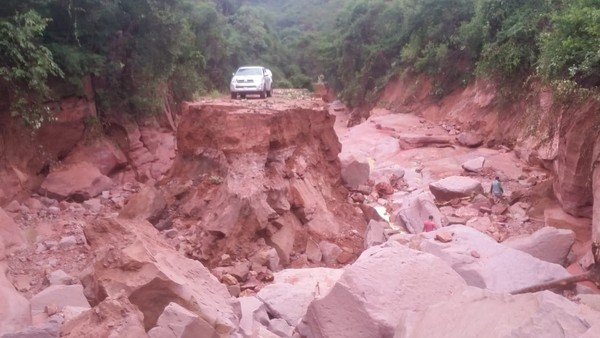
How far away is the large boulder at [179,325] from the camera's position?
5160 mm

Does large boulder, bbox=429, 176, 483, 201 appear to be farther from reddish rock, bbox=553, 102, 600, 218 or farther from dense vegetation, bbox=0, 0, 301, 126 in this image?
dense vegetation, bbox=0, 0, 301, 126

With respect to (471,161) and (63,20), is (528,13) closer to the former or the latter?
(471,161)

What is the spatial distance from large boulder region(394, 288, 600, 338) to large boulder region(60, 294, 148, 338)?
2446 mm

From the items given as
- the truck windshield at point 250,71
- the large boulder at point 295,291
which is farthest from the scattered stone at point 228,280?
the truck windshield at point 250,71

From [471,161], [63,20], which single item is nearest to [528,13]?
[471,161]

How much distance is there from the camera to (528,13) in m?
17.5

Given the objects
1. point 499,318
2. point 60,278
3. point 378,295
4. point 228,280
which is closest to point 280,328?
point 378,295

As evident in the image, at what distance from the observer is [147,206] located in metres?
10.9

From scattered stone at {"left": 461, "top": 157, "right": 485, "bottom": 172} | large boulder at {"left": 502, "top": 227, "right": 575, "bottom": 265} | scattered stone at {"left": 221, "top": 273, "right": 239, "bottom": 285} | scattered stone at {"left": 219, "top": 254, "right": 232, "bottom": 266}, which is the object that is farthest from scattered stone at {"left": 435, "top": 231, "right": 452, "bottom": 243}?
scattered stone at {"left": 461, "top": 157, "right": 485, "bottom": 172}

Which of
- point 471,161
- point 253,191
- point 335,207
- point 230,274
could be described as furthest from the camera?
point 471,161

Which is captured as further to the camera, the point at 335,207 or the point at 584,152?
the point at 335,207

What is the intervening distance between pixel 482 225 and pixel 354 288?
243 inches

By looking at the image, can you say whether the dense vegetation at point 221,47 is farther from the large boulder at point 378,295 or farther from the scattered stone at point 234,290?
the scattered stone at point 234,290

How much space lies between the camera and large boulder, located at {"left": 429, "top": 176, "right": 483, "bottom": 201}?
13.7 metres
